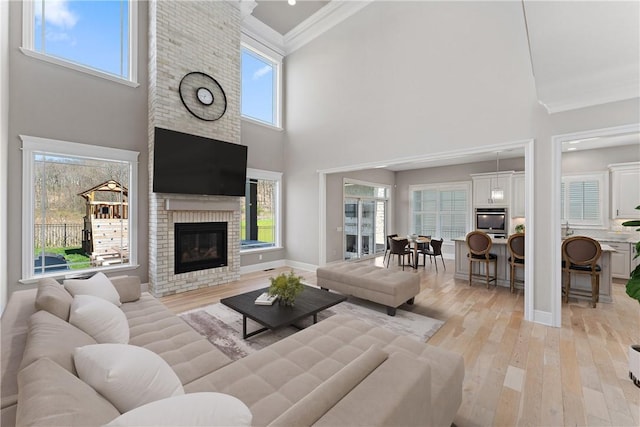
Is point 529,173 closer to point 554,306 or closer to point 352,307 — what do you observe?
point 554,306

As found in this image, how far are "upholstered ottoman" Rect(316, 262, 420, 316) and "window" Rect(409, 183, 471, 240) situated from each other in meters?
5.15

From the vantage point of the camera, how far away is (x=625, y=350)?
2674 mm

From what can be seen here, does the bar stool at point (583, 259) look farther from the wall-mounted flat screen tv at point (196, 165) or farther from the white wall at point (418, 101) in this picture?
the wall-mounted flat screen tv at point (196, 165)

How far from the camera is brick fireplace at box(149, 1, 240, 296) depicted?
4469mm

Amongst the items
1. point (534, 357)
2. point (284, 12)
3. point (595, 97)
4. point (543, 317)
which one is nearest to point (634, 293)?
point (534, 357)

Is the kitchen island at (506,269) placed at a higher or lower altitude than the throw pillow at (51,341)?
lower

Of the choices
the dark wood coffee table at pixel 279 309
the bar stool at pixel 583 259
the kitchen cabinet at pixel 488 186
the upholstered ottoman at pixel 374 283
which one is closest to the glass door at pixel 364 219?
the kitchen cabinet at pixel 488 186

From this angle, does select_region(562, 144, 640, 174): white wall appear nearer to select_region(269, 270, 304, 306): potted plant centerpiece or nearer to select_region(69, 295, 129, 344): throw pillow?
select_region(269, 270, 304, 306): potted plant centerpiece

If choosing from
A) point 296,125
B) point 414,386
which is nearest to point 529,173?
point 414,386

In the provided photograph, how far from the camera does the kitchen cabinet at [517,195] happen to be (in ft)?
22.5

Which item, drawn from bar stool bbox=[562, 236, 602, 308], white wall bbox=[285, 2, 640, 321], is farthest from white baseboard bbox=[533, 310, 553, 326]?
bar stool bbox=[562, 236, 602, 308]

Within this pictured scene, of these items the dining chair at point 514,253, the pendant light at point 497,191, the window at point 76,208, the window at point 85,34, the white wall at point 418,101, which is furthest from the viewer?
the pendant light at point 497,191

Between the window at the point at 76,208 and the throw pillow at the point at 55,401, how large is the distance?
4005 mm

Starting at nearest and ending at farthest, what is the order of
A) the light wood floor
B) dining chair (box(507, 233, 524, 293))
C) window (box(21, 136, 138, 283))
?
the light wood floor
window (box(21, 136, 138, 283))
dining chair (box(507, 233, 524, 293))
